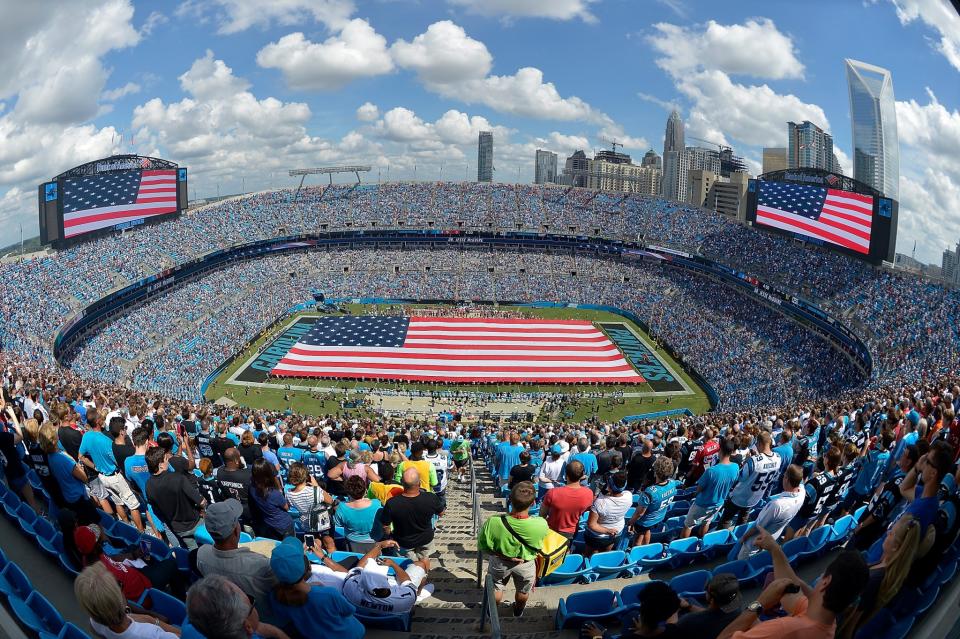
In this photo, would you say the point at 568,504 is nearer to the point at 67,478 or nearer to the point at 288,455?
the point at 67,478

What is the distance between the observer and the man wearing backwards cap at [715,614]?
3740 millimetres

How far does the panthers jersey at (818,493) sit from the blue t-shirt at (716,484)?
0.87 metres

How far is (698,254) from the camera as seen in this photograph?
5112cm

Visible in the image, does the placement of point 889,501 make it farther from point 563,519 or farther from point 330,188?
point 330,188

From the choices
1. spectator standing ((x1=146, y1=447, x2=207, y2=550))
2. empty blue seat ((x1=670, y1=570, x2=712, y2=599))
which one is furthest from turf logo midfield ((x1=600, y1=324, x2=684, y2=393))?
spectator standing ((x1=146, y1=447, x2=207, y2=550))

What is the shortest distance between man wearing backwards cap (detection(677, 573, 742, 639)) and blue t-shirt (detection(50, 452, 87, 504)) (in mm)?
7520

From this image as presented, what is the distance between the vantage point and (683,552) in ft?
22.6

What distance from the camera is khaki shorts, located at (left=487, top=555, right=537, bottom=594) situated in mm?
5438

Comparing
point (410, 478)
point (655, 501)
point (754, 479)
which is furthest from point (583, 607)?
point (754, 479)

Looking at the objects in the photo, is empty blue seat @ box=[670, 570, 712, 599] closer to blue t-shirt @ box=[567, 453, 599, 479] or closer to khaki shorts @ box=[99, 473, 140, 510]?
blue t-shirt @ box=[567, 453, 599, 479]

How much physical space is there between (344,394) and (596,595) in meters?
29.3

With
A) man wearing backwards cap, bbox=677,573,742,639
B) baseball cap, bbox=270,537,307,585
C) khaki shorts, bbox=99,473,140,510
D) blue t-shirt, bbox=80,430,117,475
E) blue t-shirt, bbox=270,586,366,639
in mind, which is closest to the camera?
man wearing backwards cap, bbox=677,573,742,639

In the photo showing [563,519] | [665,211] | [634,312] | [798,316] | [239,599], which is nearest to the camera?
[239,599]

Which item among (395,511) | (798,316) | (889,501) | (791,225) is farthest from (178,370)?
(791,225)
